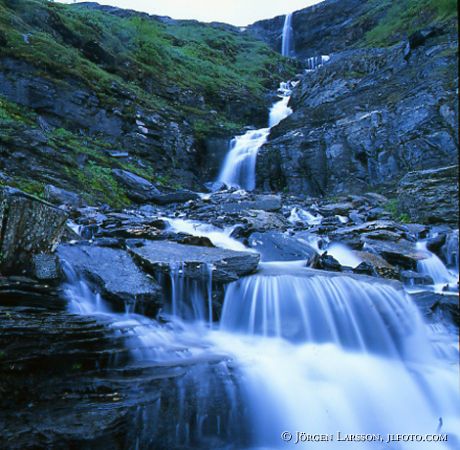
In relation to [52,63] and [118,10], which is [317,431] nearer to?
[52,63]

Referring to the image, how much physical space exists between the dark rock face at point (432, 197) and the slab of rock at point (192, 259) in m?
6.65

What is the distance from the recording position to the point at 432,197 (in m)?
10.3

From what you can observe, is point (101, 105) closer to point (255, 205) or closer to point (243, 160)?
point (243, 160)

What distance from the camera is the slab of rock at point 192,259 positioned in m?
5.28

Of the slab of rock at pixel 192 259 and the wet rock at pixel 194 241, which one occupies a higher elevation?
the wet rock at pixel 194 241

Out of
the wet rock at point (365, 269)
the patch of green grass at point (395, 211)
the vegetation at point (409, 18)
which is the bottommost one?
the wet rock at point (365, 269)

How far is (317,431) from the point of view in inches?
140

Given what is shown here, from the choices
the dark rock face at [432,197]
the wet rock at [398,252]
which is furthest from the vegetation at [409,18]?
the wet rock at [398,252]

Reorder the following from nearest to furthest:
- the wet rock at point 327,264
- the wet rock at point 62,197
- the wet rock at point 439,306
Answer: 1. the wet rock at point 439,306
2. the wet rock at point 327,264
3. the wet rock at point 62,197

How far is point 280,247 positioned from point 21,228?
5.35m

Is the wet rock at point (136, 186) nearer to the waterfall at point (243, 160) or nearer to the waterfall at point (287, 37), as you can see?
the waterfall at point (243, 160)

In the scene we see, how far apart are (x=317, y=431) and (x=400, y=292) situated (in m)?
2.91

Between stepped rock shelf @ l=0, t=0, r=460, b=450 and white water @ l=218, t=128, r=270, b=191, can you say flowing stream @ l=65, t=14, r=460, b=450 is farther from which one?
white water @ l=218, t=128, r=270, b=191

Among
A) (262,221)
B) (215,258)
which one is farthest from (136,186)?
(215,258)
